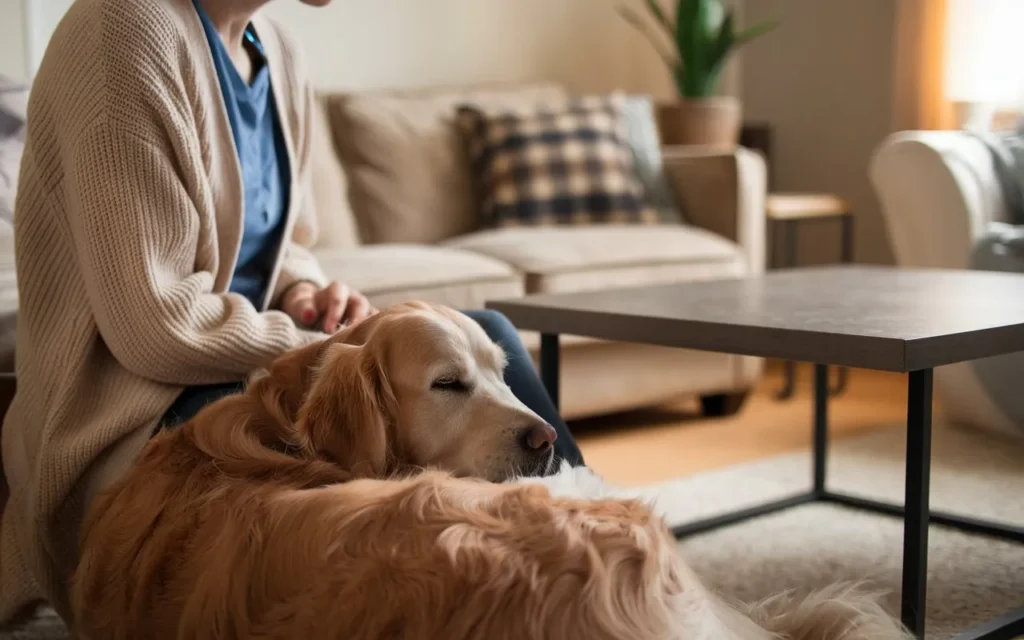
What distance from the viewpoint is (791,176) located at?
496 centimetres

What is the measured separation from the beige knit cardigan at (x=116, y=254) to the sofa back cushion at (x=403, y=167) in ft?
6.31

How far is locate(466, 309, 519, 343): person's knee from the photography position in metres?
1.61

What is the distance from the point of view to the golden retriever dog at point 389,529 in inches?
37.6

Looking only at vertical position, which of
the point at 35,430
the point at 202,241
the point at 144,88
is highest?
the point at 144,88

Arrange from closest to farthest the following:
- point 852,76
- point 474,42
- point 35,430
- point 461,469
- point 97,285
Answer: point 461,469 → point 97,285 → point 35,430 → point 474,42 → point 852,76

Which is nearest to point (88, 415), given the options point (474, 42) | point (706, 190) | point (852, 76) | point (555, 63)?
point (706, 190)

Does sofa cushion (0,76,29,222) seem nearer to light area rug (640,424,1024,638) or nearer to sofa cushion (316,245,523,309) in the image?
sofa cushion (316,245,523,309)

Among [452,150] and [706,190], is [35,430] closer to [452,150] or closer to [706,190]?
[452,150]

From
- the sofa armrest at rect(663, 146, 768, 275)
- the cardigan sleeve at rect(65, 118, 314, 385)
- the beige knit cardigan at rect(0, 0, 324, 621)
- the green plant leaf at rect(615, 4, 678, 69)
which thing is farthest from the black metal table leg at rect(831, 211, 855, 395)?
the cardigan sleeve at rect(65, 118, 314, 385)

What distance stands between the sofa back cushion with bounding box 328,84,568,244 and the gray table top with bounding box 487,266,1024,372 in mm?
1421

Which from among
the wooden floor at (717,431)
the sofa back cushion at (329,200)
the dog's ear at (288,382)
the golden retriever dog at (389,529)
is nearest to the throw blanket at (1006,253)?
the wooden floor at (717,431)

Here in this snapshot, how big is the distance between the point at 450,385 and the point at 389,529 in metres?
0.35

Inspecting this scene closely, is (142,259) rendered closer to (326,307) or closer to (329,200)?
(326,307)

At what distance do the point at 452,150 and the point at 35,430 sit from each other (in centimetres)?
226
